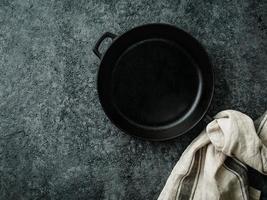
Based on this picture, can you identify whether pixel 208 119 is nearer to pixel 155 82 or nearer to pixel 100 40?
pixel 155 82

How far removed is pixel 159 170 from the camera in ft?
3.46

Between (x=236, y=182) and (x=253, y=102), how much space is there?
251 millimetres

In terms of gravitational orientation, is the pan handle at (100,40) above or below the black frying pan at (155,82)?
above

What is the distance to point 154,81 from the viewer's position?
103cm

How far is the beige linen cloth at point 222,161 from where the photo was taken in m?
0.91

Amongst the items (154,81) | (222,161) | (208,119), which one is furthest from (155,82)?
(222,161)

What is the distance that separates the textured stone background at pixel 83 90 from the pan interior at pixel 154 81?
0.22 ft

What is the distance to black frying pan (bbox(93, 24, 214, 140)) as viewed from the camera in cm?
103

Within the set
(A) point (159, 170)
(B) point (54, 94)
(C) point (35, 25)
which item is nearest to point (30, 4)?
(C) point (35, 25)

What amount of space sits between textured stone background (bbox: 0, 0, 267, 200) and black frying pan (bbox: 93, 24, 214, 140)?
0.04 meters

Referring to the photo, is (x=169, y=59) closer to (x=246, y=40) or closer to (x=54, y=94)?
(x=246, y=40)

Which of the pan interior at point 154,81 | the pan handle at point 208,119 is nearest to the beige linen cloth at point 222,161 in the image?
the pan handle at point 208,119

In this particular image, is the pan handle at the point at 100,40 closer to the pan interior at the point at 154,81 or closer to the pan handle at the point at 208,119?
the pan interior at the point at 154,81

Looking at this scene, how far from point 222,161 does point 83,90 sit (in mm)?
450
